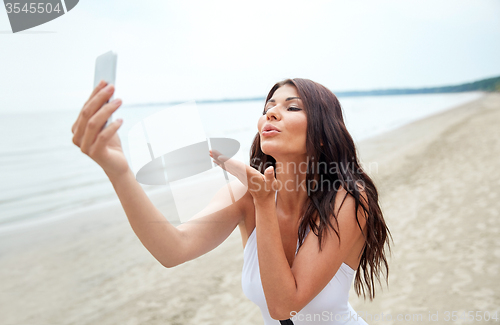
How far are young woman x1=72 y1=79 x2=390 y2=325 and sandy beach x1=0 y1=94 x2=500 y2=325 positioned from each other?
2212 mm

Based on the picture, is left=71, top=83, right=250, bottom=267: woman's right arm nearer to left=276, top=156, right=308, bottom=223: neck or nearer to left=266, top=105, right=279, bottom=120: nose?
left=276, top=156, right=308, bottom=223: neck

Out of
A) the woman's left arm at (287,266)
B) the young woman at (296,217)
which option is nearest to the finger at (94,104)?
the young woman at (296,217)

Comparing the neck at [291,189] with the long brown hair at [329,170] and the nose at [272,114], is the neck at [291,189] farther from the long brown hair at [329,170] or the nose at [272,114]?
the nose at [272,114]

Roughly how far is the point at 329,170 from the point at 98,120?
141 cm

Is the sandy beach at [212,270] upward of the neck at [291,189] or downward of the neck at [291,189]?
downward

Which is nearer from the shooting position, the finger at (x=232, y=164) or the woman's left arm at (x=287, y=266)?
the finger at (x=232, y=164)

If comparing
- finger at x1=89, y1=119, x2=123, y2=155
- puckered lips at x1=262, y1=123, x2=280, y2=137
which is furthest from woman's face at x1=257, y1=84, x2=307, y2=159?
finger at x1=89, y1=119, x2=123, y2=155

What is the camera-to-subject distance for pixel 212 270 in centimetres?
548

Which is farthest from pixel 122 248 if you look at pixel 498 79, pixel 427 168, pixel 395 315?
pixel 498 79

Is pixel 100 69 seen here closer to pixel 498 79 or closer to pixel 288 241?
pixel 288 241

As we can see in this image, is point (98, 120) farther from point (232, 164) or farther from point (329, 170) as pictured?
point (329, 170)

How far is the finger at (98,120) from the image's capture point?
36.3 inches

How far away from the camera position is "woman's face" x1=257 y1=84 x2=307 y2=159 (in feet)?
5.89

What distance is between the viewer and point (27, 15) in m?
2.32
